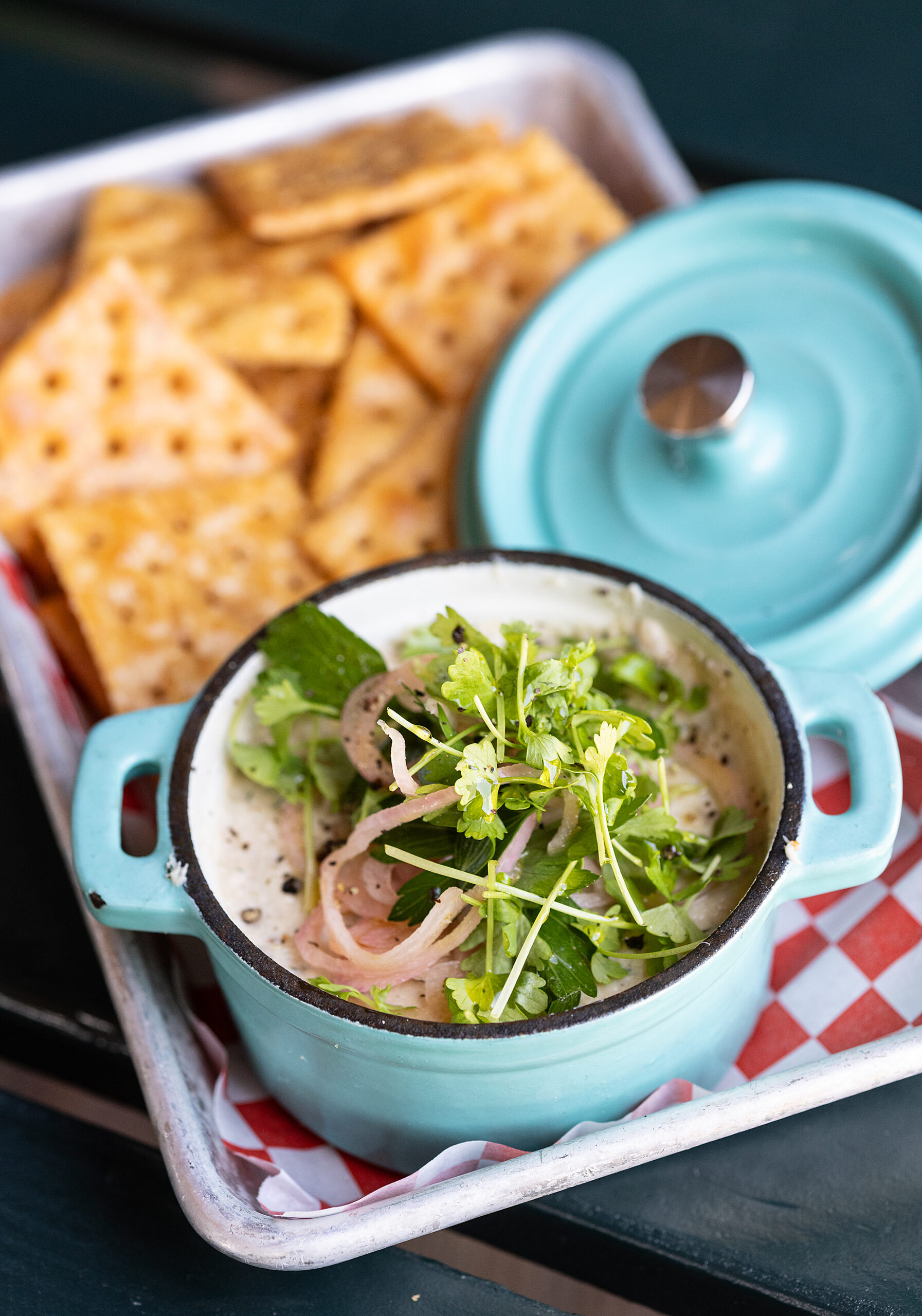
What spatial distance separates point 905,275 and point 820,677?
57 cm

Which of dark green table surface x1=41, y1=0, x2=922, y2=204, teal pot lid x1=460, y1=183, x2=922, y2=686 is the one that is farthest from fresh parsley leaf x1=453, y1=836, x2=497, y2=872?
dark green table surface x1=41, y1=0, x2=922, y2=204

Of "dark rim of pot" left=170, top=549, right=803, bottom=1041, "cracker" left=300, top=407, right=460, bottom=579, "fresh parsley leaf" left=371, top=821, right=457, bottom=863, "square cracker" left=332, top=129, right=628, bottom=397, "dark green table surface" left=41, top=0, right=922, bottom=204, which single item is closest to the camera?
"dark rim of pot" left=170, top=549, right=803, bottom=1041

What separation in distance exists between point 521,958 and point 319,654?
33cm

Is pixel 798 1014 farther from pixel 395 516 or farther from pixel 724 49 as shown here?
pixel 724 49

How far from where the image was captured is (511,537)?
53.6 inches

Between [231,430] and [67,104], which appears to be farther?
[67,104]

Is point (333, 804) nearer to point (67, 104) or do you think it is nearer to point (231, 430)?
point (231, 430)

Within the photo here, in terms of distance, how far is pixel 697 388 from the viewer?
50.2 inches

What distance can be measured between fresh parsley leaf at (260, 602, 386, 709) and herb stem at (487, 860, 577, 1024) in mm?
273

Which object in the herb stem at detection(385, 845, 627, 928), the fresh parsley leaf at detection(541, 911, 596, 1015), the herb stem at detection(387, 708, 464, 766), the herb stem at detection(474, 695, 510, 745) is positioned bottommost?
the fresh parsley leaf at detection(541, 911, 596, 1015)

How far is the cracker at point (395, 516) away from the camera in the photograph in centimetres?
149

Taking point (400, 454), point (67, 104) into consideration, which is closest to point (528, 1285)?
point (400, 454)

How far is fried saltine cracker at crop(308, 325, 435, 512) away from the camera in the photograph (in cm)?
158

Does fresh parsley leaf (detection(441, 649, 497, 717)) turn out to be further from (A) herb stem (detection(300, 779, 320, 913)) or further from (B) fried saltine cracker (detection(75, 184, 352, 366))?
(B) fried saltine cracker (detection(75, 184, 352, 366))
